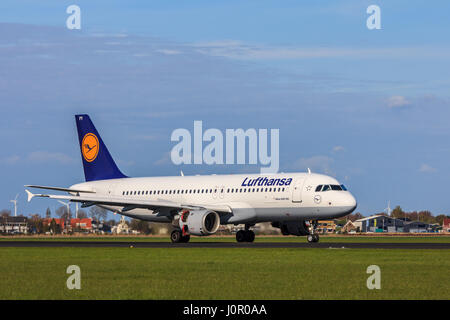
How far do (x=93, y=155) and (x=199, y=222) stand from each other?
20403 mm

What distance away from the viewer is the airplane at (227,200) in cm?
6047

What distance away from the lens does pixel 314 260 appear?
126 ft

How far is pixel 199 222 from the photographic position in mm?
62094

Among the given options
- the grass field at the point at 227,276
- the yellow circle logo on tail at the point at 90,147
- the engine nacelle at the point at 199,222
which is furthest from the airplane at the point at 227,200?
the grass field at the point at 227,276

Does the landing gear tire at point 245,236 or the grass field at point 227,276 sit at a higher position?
the landing gear tire at point 245,236

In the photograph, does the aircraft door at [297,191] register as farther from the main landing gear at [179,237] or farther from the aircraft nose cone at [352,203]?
the main landing gear at [179,237]

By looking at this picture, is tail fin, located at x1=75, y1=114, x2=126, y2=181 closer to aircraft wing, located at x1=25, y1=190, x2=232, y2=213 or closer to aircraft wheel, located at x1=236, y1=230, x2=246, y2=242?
aircraft wing, located at x1=25, y1=190, x2=232, y2=213

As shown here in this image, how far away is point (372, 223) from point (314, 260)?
16377cm

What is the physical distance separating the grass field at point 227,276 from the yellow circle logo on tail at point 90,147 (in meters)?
36.8

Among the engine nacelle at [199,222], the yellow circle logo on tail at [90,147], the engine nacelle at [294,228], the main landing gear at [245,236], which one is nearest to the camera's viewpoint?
the engine nacelle at [199,222]

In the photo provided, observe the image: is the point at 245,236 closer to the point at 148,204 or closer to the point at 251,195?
the point at 251,195

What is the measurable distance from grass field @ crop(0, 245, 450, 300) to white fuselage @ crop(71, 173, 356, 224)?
689 inches
